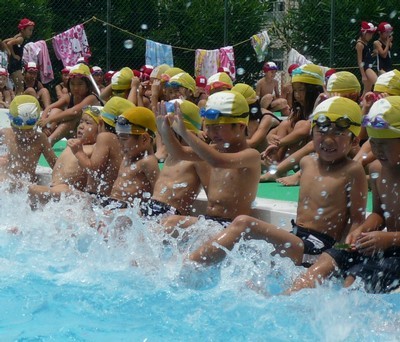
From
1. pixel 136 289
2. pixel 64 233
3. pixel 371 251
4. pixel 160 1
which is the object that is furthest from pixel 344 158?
pixel 160 1

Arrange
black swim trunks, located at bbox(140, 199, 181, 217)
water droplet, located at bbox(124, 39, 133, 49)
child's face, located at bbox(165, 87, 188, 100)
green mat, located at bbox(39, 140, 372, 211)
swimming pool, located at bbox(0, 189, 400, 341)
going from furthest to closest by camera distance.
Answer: water droplet, located at bbox(124, 39, 133, 49)
child's face, located at bbox(165, 87, 188, 100)
green mat, located at bbox(39, 140, 372, 211)
black swim trunks, located at bbox(140, 199, 181, 217)
swimming pool, located at bbox(0, 189, 400, 341)

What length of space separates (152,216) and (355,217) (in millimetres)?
1855

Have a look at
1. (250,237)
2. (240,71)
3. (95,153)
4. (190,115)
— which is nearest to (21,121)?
(95,153)

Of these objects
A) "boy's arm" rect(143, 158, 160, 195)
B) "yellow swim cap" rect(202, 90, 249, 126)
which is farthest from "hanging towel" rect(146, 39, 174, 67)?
"yellow swim cap" rect(202, 90, 249, 126)

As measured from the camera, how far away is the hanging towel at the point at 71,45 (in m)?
17.8

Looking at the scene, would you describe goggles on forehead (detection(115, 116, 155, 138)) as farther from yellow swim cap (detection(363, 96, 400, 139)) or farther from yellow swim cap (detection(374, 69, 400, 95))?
yellow swim cap (detection(363, 96, 400, 139))

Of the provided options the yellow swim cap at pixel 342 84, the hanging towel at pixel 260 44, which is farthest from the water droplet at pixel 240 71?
the yellow swim cap at pixel 342 84

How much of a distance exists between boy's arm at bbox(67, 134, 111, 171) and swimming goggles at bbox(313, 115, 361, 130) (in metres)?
2.56

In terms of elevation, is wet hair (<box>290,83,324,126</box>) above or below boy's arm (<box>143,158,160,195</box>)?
above

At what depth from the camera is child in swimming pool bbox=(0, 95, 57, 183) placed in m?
8.10

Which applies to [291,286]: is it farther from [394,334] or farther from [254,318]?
[394,334]

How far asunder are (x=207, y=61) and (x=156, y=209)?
11.8 m

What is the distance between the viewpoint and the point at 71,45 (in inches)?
713

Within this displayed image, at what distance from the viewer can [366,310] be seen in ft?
15.3
